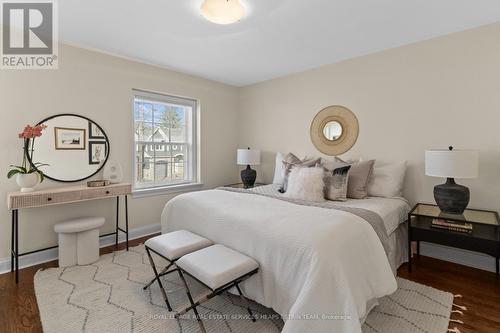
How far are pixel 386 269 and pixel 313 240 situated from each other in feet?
2.15

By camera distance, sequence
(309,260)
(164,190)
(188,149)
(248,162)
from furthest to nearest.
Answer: (188,149), (248,162), (164,190), (309,260)

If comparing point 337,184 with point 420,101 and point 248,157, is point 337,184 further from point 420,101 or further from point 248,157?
point 248,157

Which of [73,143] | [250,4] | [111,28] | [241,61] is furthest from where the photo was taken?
[241,61]

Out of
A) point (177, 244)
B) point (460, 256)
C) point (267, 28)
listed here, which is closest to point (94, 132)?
point (177, 244)

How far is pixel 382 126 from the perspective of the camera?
123 inches

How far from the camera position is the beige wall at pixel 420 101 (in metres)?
2.48

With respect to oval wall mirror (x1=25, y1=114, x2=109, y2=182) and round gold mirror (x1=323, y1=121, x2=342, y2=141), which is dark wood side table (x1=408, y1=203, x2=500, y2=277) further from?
oval wall mirror (x1=25, y1=114, x2=109, y2=182)

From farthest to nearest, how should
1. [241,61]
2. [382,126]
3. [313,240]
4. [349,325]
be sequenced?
[241,61] < [382,126] < [313,240] < [349,325]

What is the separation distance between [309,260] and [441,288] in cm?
161

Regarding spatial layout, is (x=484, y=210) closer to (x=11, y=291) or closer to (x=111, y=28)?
(x=111, y=28)

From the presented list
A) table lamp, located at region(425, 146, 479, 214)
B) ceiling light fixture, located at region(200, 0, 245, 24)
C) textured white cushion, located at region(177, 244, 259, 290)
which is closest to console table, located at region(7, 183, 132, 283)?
textured white cushion, located at region(177, 244, 259, 290)

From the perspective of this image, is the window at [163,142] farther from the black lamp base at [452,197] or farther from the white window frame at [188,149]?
the black lamp base at [452,197]

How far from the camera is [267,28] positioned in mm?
2508

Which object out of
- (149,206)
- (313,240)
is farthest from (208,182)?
(313,240)
